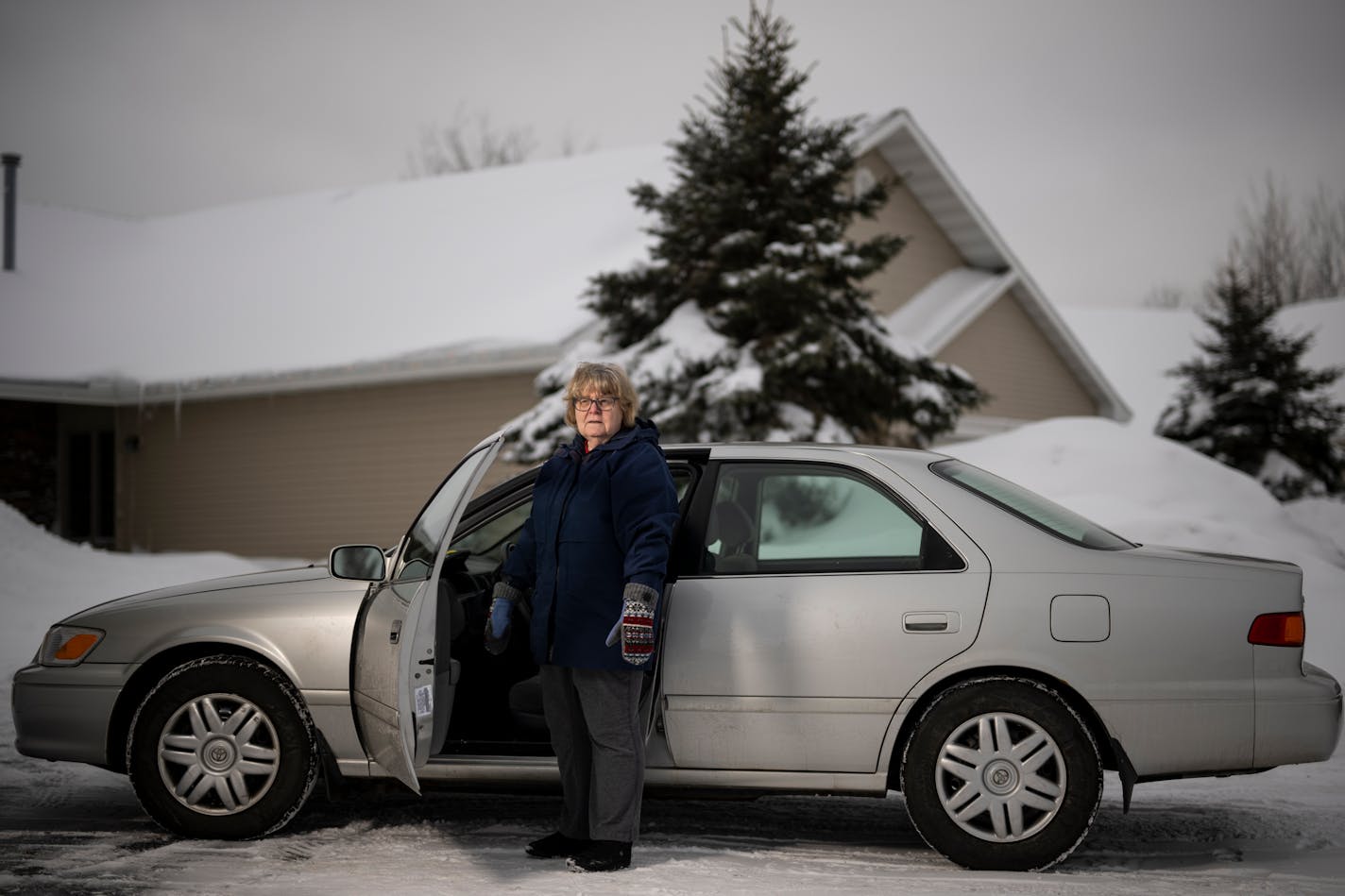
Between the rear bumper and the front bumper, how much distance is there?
4.08 m

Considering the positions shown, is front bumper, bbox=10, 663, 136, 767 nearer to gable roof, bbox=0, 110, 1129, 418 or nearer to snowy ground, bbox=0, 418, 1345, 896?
snowy ground, bbox=0, 418, 1345, 896

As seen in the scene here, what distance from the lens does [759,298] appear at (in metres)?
12.2

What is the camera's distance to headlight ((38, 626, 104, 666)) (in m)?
4.95

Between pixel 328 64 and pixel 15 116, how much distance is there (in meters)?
6.44

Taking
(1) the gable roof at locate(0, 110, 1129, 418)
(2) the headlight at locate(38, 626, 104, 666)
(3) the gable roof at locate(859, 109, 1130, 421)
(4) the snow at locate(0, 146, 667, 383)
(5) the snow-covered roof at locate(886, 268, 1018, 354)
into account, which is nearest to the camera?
(2) the headlight at locate(38, 626, 104, 666)

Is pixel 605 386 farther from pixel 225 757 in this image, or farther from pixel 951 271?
pixel 951 271

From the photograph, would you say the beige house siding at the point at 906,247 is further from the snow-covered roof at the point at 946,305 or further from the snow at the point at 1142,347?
the snow at the point at 1142,347

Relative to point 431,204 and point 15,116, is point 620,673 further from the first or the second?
point 15,116

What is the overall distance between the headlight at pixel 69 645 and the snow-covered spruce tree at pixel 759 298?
24.1 ft

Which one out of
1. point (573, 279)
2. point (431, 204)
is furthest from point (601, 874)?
point (431, 204)

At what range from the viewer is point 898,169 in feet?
66.2

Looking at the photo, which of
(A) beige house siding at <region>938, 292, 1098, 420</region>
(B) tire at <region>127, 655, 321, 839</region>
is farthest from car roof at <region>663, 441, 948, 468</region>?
(A) beige house siding at <region>938, 292, 1098, 420</region>

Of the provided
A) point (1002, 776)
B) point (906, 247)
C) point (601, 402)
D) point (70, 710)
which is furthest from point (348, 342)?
point (1002, 776)

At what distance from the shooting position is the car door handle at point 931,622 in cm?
444
